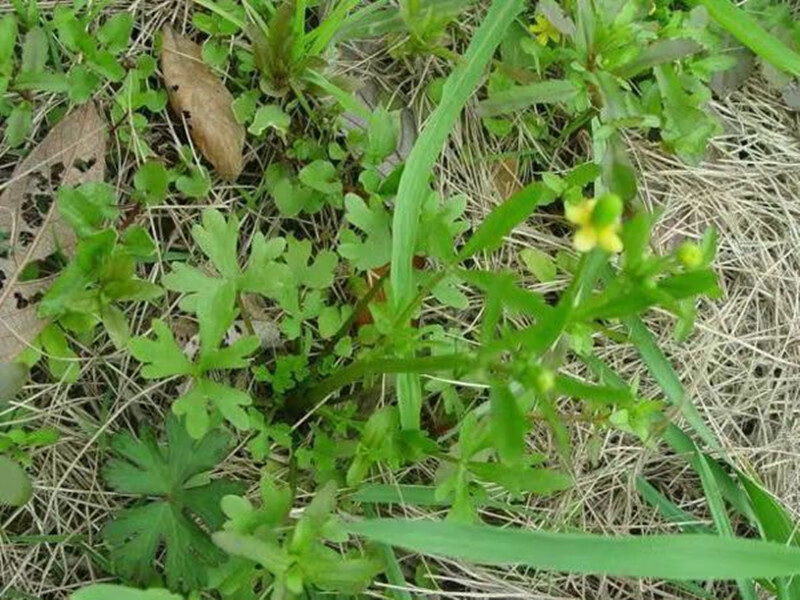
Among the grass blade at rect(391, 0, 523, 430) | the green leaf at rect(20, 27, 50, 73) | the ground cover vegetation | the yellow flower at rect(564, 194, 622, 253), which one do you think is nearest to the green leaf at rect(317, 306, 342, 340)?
the ground cover vegetation

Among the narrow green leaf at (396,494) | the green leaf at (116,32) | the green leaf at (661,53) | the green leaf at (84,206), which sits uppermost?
the green leaf at (661,53)

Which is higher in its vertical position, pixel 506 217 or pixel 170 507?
pixel 506 217

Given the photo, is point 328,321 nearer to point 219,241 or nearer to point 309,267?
point 309,267

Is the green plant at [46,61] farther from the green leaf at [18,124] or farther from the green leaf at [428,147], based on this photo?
the green leaf at [428,147]

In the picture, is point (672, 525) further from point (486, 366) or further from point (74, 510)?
point (74, 510)

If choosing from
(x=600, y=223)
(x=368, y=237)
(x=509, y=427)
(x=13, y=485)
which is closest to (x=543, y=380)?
(x=509, y=427)

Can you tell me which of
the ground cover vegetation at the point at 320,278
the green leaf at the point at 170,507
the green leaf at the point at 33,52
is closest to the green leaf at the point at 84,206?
the ground cover vegetation at the point at 320,278

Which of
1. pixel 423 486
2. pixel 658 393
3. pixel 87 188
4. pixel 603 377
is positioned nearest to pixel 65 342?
pixel 87 188
